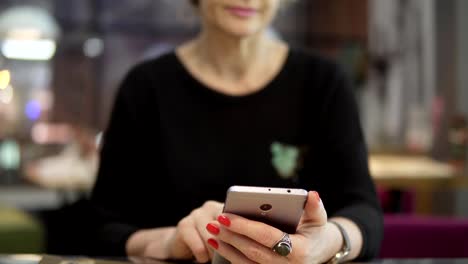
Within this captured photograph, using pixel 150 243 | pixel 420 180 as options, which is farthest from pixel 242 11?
Result: pixel 420 180

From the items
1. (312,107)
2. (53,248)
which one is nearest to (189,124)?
(312,107)

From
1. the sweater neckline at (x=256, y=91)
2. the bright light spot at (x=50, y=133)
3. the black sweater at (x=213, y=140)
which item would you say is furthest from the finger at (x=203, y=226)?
the bright light spot at (x=50, y=133)

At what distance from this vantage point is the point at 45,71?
26.3 ft

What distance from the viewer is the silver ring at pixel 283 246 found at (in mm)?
980

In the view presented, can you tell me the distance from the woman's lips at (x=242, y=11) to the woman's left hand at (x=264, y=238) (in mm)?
598

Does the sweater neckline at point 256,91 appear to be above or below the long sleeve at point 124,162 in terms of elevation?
above

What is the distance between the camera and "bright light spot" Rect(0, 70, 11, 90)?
7.68 meters

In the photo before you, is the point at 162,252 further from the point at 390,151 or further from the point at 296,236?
the point at 390,151

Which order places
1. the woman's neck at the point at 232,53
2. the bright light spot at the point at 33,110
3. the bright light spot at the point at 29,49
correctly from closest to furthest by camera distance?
the woman's neck at the point at 232,53, the bright light spot at the point at 29,49, the bright light spot at the point at 33,110

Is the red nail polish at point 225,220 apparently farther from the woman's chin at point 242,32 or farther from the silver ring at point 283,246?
the woman's chin at point 242,32

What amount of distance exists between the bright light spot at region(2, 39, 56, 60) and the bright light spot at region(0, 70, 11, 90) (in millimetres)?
180

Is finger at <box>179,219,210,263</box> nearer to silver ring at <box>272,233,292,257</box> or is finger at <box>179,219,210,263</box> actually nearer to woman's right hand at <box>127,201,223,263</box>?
woman's right hand at <box>127,201,223,263</box>

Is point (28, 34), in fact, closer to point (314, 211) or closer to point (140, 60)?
point (140, 60)

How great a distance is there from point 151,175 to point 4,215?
163 inches
